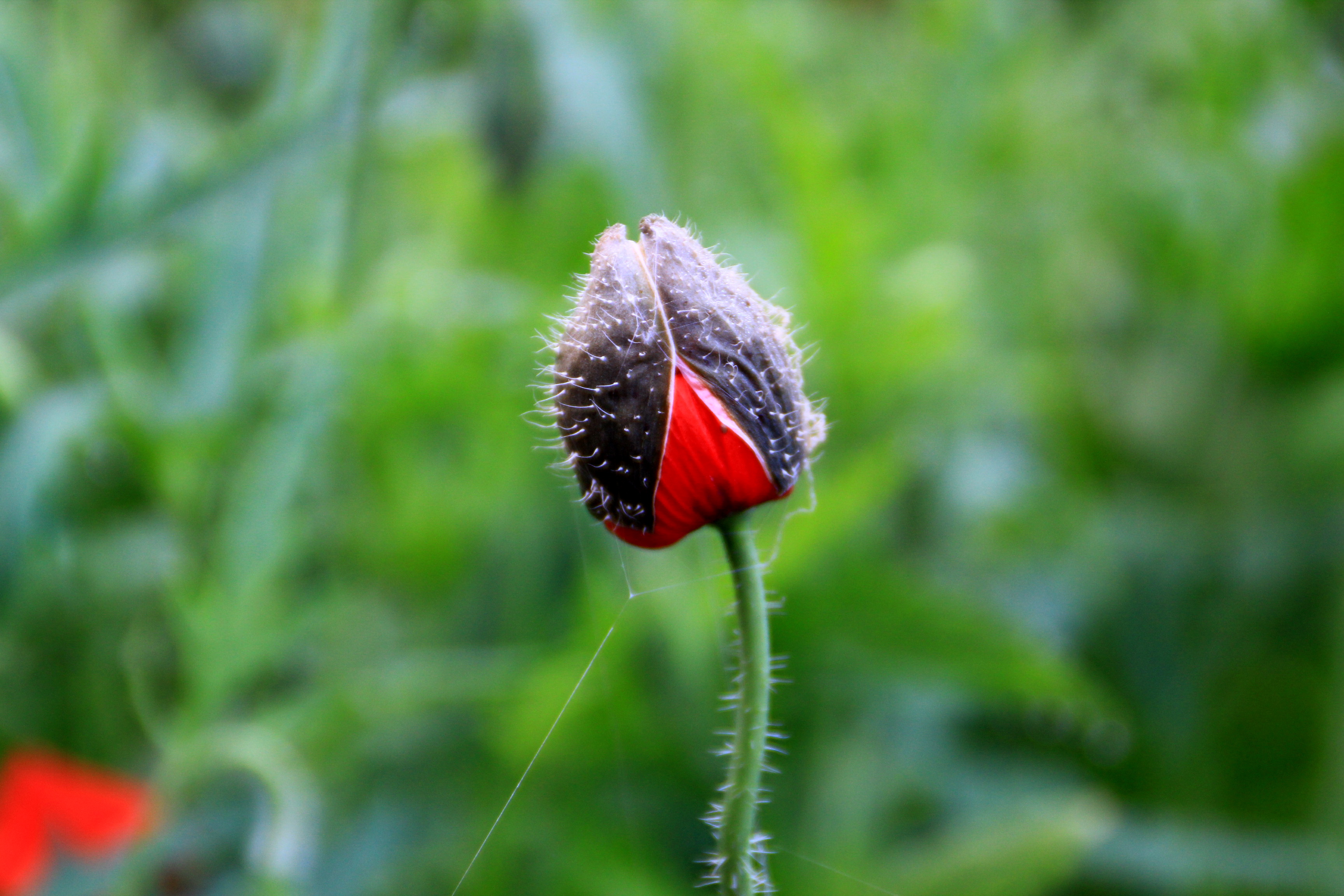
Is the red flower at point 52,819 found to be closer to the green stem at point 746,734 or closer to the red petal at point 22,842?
the red petal at point 22,842

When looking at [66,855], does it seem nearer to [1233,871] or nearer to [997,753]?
[997,753]

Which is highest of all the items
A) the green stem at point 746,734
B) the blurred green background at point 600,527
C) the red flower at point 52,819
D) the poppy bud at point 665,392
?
the blurred green background at point 600,527

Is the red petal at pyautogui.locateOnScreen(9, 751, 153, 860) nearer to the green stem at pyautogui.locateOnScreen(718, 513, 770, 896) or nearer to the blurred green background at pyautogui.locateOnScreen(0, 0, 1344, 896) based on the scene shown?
the blurred green background at pyautogui.locateOnScreen(0, 0, 1344, 896)

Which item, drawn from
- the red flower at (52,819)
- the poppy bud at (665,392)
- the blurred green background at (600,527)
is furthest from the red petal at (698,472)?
the red flower at (52,819)

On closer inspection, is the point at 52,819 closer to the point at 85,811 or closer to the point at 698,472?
the point at 85,811

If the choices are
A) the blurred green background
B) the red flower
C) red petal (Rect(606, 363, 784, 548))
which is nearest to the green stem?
red petal (Rect(606, 363, 784, 548))

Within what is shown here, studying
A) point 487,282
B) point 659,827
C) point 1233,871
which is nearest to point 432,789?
point 659,827
